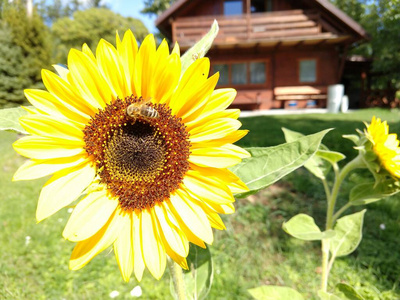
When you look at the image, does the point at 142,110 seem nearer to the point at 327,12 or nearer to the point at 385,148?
the point at 385,148

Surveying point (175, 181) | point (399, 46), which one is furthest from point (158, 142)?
point (399, 46)

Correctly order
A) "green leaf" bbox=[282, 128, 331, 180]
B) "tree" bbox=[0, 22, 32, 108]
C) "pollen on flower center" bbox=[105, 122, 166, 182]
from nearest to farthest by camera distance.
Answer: "pollen on flower center" bbox=[105, 122, 166, 182]
"green leaf" bbox=[282, 128, 331, 180]
"tree" bbox=[0, 22, 32, 108]

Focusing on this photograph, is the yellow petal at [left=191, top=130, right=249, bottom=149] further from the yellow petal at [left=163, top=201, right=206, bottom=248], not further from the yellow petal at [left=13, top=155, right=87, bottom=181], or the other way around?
the yellow petal at [left=13, top=155, right=87, bottom=181]

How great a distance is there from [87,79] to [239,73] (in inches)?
605

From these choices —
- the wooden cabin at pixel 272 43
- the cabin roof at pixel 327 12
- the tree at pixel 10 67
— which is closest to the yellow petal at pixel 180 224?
the tree at pixel 10 67

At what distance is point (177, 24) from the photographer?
1388cm

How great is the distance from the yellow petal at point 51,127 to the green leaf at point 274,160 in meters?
0.52

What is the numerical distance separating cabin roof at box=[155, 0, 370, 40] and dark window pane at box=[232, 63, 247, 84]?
3.92 meters

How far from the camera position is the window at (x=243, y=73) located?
15284 mm

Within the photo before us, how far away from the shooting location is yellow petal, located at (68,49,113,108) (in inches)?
31.4

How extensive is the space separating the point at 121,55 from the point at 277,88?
14840 mm

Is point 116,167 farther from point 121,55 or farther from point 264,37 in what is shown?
point 264,37

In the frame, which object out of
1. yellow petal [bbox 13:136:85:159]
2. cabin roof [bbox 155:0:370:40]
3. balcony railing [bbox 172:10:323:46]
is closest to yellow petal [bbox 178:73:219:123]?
yellow petal [bbox 13:136:85:159]

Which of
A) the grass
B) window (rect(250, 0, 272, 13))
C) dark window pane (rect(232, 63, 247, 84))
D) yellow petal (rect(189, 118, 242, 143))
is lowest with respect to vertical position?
dark window pane (rect(232, 63, 247, 84))
